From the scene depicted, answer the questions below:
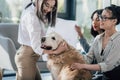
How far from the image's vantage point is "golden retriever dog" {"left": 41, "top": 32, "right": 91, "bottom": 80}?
189 cm

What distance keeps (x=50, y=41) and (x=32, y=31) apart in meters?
0.21

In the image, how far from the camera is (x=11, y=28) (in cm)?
321

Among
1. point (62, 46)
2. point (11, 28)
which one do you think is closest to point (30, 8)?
point (62, 46)

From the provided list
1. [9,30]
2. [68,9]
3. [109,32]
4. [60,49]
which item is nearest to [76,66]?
[60,49]

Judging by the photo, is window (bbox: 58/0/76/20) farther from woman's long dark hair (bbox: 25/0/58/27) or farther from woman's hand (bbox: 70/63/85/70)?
woman's hand (bbox: 70/63/85/70)

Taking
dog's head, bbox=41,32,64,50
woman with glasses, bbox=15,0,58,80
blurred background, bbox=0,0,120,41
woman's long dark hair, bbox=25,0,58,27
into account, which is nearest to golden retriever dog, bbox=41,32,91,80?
dog's head, bbox=41,32,64,50

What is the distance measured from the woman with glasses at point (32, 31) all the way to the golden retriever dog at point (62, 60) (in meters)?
0.12

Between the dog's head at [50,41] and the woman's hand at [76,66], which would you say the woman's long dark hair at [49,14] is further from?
the woman's hand at [76,66]

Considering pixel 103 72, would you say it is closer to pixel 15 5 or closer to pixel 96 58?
pixel 96 58

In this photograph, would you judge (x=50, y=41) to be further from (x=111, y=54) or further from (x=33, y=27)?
(x=111, y=54)

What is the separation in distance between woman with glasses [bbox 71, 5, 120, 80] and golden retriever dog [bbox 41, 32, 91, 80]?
0.16 feet

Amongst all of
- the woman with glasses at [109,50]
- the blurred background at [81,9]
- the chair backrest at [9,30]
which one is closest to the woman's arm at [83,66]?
the woman with glasses at [109,50]

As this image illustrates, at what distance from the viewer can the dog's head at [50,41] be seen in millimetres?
1892

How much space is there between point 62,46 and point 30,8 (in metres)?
0.44
